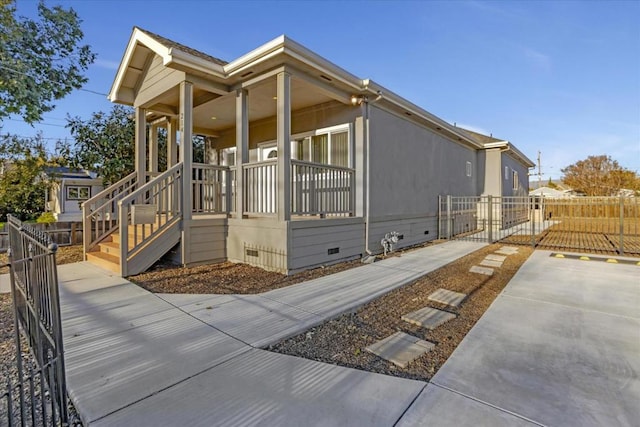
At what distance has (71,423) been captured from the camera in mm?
1903

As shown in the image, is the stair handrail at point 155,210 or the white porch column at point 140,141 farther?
the white porch column at point 140,141

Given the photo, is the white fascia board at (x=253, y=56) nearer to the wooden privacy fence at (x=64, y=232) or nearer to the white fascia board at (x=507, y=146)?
the wooden privacy fence at (x=64, y=232)

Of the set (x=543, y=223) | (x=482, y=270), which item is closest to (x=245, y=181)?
(x=482, y=270)

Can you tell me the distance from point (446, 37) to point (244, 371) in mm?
11976

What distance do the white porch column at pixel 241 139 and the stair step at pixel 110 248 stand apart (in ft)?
7.84

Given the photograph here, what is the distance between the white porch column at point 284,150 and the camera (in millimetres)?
5602

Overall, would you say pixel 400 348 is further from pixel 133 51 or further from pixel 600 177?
pixel 600 177

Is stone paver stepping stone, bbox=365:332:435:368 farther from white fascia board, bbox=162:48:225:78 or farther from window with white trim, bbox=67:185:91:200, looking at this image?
window with white trim, bbox=67:185:91:200

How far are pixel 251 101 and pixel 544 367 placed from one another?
23.6 ft

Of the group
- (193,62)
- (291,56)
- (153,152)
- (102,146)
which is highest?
(193,62)

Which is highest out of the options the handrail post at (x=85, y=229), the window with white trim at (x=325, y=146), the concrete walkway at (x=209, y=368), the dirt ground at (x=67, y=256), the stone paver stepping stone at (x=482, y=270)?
the window with white trim at (x=325, y=146)

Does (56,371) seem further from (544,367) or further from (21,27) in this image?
(21,27)

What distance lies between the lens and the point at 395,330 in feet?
10.9

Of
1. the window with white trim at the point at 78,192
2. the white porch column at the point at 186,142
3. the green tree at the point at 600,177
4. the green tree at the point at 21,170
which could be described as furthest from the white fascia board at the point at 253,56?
the green tree at the point at 600,177
